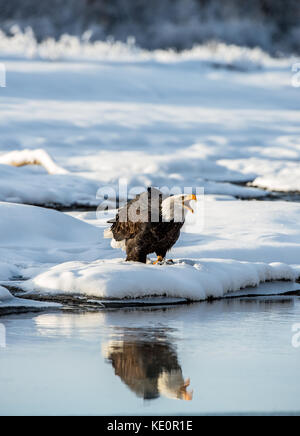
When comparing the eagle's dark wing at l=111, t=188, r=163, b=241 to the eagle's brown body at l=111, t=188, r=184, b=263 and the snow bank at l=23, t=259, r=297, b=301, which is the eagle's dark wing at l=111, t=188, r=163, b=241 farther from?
the snow bank at l=23, t=259, r=297, b=301

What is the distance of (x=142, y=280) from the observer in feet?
24.2

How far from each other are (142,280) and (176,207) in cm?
79

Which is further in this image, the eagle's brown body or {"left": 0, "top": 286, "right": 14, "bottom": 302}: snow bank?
the eagle's brown body

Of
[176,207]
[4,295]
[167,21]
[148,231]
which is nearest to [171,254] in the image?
[148,231]

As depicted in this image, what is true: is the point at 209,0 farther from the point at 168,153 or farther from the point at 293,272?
the point at 293,272

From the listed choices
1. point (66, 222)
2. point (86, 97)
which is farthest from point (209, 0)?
point (66, 222)

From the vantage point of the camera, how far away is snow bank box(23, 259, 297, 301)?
7281 mm

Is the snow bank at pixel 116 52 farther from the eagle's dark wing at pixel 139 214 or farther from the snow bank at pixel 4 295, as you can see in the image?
the snow bank at pixel 4 295

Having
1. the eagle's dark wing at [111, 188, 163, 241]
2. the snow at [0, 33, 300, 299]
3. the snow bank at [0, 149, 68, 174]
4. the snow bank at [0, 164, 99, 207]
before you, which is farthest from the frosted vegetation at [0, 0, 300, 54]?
the eagle's dark wing at [111, 188, 163, 241]

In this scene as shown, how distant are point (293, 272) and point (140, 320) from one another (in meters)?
2.30

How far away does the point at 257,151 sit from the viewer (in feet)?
68.4

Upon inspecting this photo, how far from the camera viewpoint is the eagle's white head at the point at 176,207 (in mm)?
7766

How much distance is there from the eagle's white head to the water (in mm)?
898

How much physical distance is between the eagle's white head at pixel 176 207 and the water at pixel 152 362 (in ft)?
2.95
